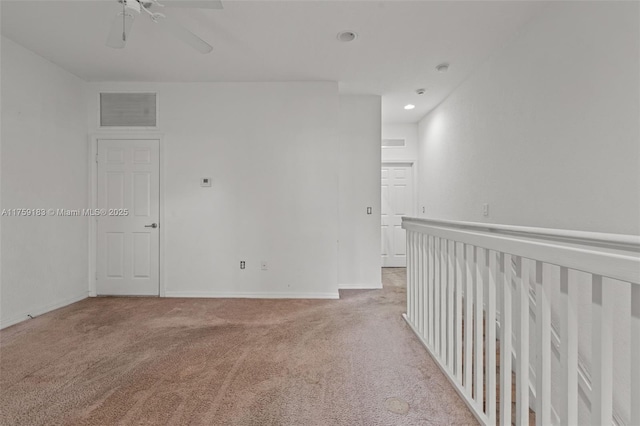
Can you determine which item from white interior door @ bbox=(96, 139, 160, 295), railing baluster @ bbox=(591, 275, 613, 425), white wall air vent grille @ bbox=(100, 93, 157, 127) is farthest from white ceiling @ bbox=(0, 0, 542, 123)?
railing baluster @ bbox=(591, 275, 613, 425)

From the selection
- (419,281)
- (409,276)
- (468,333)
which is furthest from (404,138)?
(468,333)

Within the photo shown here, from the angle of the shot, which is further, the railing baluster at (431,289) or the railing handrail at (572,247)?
the railing baluster at (431,289)

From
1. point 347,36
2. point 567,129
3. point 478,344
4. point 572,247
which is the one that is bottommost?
point 478,344

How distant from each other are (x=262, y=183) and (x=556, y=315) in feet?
10.2

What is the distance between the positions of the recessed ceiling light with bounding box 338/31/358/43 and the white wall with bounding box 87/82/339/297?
1.04 meters

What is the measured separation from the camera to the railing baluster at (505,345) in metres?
1.34

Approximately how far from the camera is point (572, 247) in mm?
970

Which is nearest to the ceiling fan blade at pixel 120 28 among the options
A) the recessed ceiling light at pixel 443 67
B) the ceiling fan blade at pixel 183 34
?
the ceiling fan blade at pixel 183 34

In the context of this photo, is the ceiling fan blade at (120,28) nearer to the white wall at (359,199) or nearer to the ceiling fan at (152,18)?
the ceiling fan at (152,18)

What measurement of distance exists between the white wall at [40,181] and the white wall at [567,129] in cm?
462

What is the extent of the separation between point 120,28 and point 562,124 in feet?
10.2

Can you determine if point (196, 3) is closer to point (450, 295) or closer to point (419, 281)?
point (450, 295)

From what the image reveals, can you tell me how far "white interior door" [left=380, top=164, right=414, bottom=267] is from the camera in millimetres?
5672

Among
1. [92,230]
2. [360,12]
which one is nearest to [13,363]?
[92,230]
